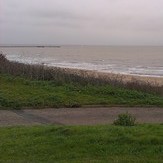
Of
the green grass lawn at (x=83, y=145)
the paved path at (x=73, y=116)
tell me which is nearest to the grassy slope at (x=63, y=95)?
the paved path at (x=73, y=116)

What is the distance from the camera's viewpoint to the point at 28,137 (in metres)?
8.24

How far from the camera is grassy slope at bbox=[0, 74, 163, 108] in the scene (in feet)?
47.9

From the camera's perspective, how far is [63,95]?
15766 millimetres

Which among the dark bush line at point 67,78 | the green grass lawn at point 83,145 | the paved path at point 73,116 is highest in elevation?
the dark bush line at point 67,78

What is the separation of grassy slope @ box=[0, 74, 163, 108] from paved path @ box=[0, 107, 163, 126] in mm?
656

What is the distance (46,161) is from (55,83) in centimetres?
1201

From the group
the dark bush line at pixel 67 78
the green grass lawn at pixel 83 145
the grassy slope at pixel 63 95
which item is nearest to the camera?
the green grass lawn at pixel 83 145

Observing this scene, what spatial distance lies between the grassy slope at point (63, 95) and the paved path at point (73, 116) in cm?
66

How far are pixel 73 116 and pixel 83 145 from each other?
17.9 ft

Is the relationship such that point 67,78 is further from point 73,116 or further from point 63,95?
point 73,116

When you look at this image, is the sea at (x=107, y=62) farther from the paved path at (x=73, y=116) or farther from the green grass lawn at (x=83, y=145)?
the green grass lawn at (x=83, y=145)

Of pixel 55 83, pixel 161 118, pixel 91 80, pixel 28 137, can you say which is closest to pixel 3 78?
pixel 55 83

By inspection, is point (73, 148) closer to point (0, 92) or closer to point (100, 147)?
point (100, 147)

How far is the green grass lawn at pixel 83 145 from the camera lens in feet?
21.9
